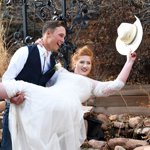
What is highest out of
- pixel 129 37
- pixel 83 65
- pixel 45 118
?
pixel 129 37

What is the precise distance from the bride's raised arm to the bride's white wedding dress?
33 cm

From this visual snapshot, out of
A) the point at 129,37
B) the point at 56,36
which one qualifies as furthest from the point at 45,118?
the point at 129,37

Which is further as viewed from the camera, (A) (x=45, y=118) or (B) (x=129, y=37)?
(B) (x=129, y=37)

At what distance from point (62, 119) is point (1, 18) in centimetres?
485

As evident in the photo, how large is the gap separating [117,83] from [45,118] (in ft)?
2.35

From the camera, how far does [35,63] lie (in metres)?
3.57

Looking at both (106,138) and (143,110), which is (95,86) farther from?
(143,110)

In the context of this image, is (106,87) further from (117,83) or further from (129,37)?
(129,37)

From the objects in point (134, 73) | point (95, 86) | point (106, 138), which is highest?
point (95, 86)

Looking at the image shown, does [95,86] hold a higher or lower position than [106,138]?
higher

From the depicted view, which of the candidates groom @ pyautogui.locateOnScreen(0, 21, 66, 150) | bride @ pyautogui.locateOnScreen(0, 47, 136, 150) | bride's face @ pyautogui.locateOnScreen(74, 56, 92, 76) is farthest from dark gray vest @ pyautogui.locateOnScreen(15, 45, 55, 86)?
bride's face @ pyautogui.locateOnScreen(74, 56, 92, 76)

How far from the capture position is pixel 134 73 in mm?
7266

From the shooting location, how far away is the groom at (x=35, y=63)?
3.50 metres

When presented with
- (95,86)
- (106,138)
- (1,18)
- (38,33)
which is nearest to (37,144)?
(95,86)
